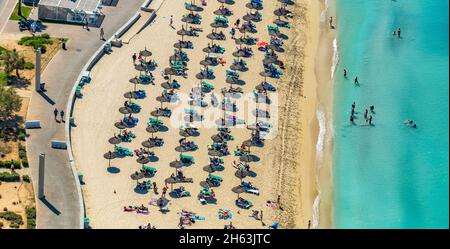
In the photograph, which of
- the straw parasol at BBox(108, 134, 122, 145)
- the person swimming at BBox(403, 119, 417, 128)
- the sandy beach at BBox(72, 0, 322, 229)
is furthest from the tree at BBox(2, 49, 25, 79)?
the person swimming at BBox(403, 119, 417, 128)

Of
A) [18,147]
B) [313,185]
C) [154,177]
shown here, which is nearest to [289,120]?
[313,185]

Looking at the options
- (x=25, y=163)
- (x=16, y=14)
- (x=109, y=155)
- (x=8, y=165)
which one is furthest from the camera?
(x=16, y=14)

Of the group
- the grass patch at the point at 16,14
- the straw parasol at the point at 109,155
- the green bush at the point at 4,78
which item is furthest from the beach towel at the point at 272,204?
the grass patch at the point at 16,14

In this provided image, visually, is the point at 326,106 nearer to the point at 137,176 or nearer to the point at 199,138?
the point at 199,138

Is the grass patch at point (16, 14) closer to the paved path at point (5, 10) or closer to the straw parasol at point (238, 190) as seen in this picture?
the paved path at point (5, 10)

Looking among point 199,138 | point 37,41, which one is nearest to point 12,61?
point 37,41
